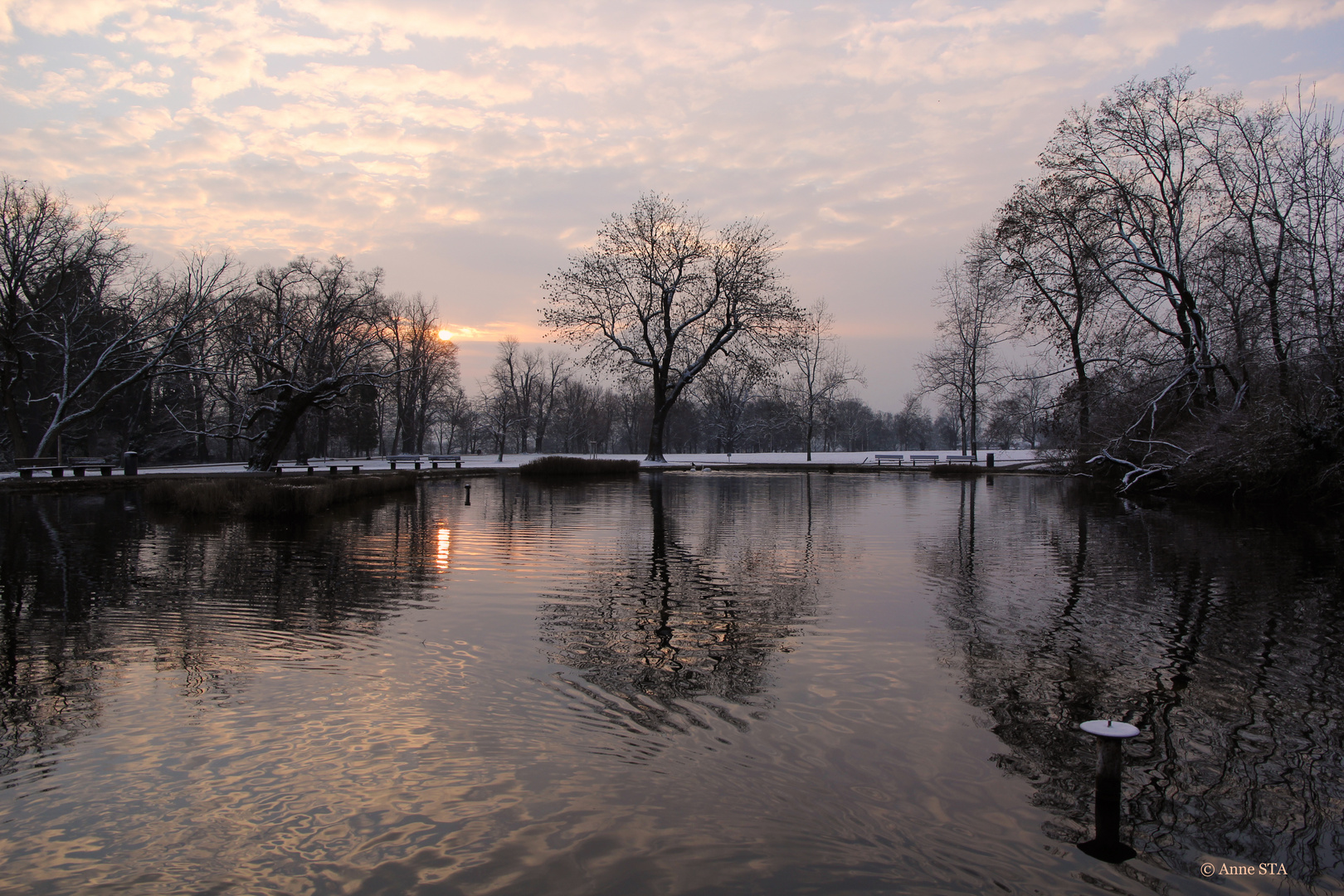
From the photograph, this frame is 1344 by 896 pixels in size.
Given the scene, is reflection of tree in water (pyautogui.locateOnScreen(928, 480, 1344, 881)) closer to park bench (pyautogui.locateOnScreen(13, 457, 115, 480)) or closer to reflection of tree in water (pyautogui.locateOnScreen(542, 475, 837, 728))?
reflection of tree in water (pyautogui.locateOnScreen(542, 475, 837, 728))

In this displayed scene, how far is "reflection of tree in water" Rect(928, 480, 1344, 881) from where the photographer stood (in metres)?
4.54

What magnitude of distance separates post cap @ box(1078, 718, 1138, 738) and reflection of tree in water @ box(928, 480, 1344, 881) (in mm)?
697

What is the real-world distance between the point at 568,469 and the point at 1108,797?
3524 centimetres

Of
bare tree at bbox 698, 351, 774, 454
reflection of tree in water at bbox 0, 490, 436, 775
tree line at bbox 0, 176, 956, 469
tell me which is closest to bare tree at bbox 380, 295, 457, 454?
tree line at bbox 0, 176, 956, 469

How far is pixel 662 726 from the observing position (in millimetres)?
5840

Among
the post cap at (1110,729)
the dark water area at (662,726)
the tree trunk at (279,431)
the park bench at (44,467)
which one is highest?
the tree trunk at (279,431)

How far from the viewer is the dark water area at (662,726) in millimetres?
4129

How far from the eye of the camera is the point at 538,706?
245 inches

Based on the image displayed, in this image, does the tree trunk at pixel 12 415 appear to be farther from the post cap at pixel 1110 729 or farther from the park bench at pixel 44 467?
the post cap at pixel 1110 729

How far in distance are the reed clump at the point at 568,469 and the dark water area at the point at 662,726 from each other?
25976 millimetres

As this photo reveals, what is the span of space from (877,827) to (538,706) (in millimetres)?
2852

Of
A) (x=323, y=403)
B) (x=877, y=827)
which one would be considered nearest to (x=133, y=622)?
(x=877, y=827)

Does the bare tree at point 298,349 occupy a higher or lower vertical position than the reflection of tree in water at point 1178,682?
higher

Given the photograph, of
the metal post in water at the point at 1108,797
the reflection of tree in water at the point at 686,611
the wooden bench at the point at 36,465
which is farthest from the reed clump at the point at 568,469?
the metal post in water at the point at 1108,797
